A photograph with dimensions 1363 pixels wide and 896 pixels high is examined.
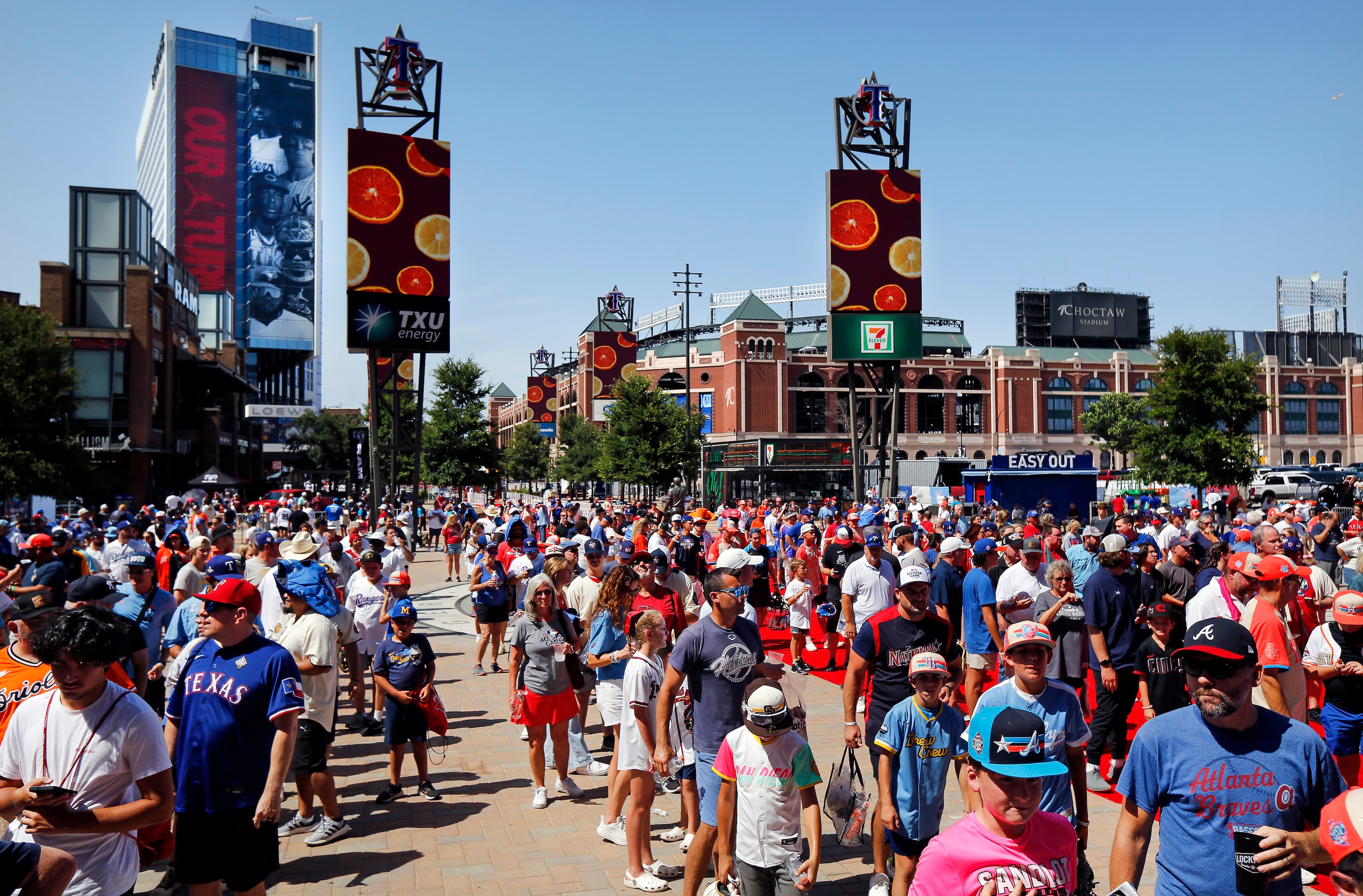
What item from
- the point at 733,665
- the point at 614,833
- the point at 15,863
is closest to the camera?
the point at 15,863

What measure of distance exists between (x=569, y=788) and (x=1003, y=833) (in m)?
5.33

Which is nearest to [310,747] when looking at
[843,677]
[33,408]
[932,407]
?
[843,677]

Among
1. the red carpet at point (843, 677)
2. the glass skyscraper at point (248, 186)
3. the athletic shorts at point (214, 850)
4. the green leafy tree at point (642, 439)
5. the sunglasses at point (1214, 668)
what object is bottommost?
the red carpet at point (843, 677)

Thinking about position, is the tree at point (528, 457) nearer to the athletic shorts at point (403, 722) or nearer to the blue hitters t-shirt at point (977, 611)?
the athletic shorts at point (403, 722)

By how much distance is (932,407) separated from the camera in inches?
3378

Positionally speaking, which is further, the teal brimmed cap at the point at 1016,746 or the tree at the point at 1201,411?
the tree at the point at 1201,411

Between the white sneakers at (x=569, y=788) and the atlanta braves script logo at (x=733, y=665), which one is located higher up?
the atlanta braves script logo at (x=733, y=665)

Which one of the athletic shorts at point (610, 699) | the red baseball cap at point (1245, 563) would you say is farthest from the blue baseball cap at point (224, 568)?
the red baseball cap at point (1245, 563)

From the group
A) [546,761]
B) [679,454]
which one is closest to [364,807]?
[546,761]

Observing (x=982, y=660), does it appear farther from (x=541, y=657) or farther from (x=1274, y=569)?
(x=541, y=657)

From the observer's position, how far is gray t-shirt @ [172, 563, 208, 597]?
9.08 m

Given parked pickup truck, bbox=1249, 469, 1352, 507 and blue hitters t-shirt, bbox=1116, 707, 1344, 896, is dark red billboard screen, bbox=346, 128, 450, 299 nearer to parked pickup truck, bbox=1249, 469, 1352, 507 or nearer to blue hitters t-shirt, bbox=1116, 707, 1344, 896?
blue hitters t-shirt, bbox=1116, 707, 1344, 896

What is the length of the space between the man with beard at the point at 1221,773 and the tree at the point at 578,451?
2762 inches

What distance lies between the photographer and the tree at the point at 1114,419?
239 feet
